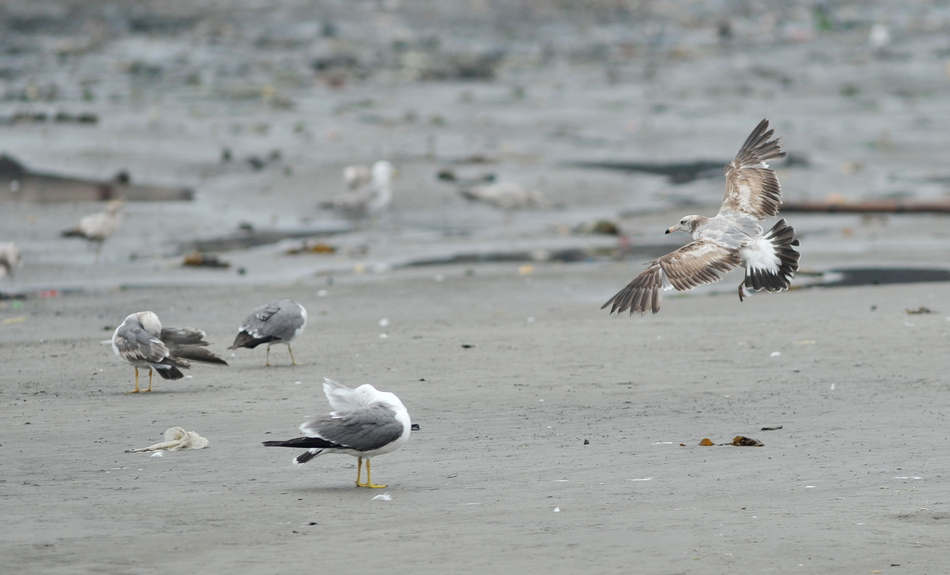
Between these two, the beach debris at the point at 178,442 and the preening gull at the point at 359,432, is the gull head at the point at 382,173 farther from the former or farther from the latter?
the preening gull at the point at 359,432

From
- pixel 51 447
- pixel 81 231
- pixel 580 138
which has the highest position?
pixel 580 138

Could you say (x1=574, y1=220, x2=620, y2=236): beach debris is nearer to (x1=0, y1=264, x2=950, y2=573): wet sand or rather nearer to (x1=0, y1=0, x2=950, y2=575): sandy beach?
(x1=0, y1=0, x2=950, y2=575): sandy beach

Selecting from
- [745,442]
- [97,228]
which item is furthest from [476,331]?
[97,228]

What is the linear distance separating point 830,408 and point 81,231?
10.8 metres

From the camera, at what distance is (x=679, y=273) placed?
10.1 meters

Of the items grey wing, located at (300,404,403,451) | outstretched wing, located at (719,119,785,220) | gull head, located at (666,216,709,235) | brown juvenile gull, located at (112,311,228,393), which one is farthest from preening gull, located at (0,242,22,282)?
Result: grey wing, located at (300,404,403,451)

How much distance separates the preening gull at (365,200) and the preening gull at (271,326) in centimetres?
→ 903

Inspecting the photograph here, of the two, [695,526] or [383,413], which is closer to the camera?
[695,526]

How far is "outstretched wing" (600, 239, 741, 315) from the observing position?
9805 mm

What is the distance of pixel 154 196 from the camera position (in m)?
21.1

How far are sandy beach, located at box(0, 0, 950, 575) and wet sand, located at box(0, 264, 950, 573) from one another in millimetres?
30

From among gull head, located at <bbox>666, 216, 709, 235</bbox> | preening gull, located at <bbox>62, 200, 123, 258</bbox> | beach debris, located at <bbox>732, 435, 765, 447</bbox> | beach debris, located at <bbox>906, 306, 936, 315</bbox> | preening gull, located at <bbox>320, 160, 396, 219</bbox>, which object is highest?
preening gull, located at <bbox>320, 160, 396, 219</bbox>

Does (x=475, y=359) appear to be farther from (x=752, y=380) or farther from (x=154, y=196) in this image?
(x=154, y=196)

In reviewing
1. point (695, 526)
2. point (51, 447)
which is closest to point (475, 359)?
point (51, 447)
